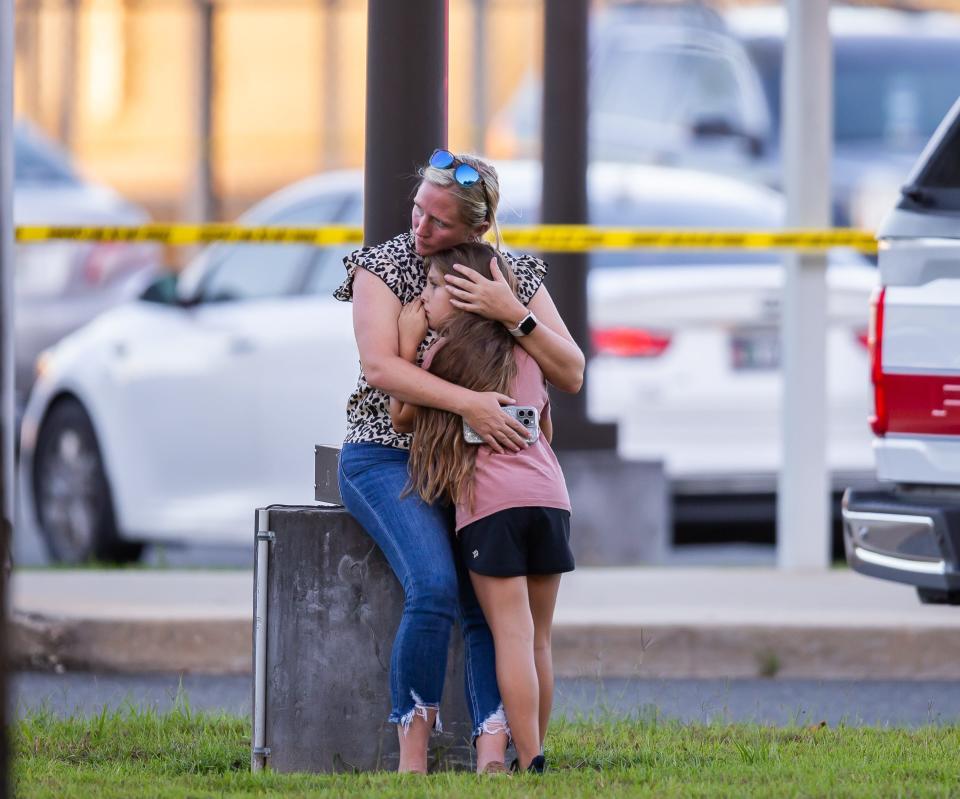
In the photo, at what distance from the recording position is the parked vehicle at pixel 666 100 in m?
14.5

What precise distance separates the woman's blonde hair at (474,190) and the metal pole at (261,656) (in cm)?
86

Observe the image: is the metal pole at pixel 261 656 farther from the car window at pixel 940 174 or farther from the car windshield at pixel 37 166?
the car windshield at pixel 37 166

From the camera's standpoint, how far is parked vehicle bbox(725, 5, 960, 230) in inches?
585

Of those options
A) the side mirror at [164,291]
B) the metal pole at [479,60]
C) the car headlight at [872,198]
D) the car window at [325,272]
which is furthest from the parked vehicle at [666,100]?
the side mirror at [164,291]

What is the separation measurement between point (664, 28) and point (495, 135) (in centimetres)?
152

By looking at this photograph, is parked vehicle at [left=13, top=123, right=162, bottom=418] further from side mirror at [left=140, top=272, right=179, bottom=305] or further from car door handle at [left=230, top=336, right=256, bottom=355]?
car door handle at [left=230, top=336, right=256, bottom=355]

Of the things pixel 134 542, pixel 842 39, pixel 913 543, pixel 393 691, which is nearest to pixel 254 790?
pixel 393 691

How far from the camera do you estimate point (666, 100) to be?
49.3 ft

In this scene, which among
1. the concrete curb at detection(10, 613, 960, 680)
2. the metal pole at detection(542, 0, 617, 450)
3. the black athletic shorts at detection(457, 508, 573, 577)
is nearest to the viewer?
the black athletic shorts at detection(457, 508, 573, 577)

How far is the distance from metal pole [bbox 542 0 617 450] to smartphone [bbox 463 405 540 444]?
4.40 metres

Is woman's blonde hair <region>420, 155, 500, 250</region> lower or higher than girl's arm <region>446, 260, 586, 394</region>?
higher

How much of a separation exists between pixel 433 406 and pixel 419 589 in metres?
0.41

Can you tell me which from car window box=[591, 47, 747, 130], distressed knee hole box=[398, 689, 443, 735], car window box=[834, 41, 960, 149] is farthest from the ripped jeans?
car window box=[834, 41, 960, 149]

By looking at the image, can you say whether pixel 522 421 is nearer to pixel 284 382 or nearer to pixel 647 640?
pixel 647 640
